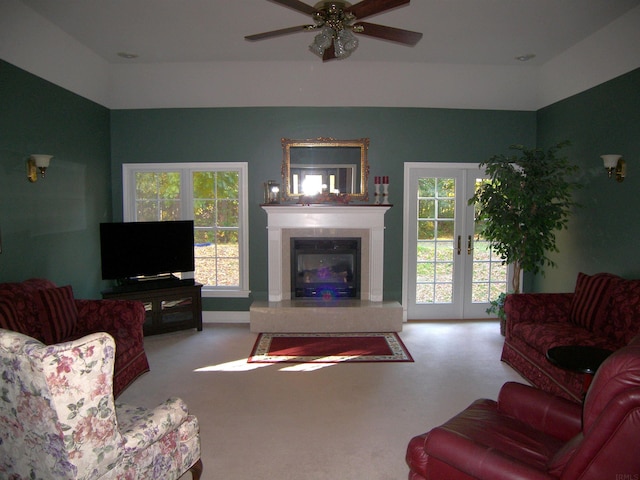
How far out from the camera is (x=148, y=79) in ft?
17.3

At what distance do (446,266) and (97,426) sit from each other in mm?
4813

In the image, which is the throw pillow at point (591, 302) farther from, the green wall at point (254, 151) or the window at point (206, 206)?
the window at point (206, 206)

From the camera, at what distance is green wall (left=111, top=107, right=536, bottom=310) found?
217 inches

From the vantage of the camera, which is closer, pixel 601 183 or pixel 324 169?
pixel 601 183

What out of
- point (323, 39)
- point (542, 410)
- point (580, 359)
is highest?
point (323, 39)

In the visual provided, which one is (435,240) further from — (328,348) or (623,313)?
(623,313)

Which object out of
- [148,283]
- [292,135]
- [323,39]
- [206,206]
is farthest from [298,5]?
[148,283]

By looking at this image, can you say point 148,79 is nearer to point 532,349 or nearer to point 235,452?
point 235,452

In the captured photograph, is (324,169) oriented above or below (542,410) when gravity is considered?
above

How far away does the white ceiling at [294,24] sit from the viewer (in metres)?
3.66

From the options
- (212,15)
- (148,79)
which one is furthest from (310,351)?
(148,79)

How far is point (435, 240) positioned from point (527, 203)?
4.71 ft

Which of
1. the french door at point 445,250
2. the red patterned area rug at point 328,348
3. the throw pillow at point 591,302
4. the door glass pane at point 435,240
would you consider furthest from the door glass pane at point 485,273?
the throw pillow at point 591,302

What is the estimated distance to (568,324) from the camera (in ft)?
12.6
